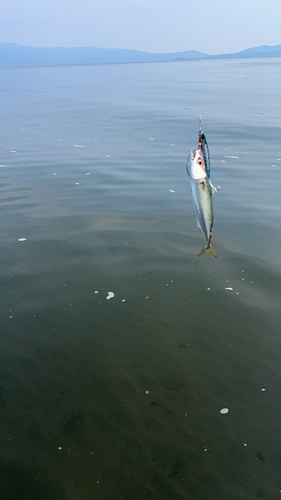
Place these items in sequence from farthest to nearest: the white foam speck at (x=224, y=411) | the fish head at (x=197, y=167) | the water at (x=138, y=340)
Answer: the white foam speck at (x=224, y=411)
the water at (x=138, y=340)
the fish head at (x=197, y=167)

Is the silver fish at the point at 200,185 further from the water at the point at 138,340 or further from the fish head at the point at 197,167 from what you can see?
the water at the point at 138,340

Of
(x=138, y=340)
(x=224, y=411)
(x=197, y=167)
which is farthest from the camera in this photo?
(x=138, y=340)

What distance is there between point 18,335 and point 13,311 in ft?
1.74

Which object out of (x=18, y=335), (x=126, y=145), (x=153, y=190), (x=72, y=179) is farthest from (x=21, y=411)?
(x=126, y=145)

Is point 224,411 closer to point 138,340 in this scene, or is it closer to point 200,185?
point 138,340

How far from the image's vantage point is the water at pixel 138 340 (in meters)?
3.22

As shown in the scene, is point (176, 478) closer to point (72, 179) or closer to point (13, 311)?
point (13, 311)

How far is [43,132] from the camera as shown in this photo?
16.8 metres

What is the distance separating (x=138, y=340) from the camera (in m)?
4.61

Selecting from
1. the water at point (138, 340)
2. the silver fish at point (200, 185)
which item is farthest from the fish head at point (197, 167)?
the water at point (138, 340)

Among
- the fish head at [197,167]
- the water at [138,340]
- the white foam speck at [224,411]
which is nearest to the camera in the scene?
the fish head at [197,167]

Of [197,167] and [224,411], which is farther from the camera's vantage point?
[224,411]

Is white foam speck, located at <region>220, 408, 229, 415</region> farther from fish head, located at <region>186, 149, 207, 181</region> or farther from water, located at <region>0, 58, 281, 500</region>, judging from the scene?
fish head, located at <region>186, 149, 207, 181</region>

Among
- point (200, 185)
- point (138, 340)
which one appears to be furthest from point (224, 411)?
point (200, 185)
